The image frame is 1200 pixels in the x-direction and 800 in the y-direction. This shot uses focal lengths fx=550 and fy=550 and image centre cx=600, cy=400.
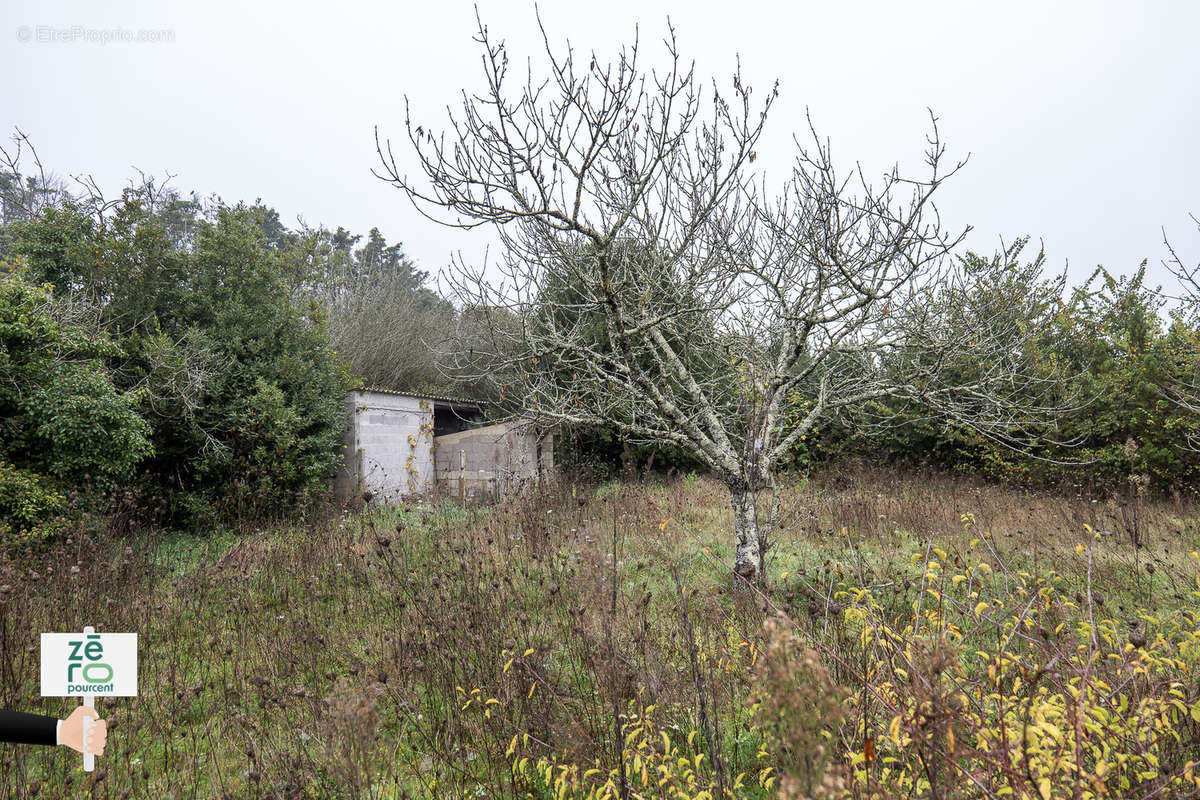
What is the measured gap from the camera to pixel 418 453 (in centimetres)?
1246

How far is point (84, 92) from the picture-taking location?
1168cm

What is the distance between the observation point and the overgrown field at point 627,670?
161 centimetres

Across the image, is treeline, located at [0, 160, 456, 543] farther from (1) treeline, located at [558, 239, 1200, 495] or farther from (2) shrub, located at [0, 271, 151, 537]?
(1) treeline, located at [558, 239, 1200, 495]

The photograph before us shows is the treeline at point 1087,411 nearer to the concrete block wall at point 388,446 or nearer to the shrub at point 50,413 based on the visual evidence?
the concrete block wall at point 388,446

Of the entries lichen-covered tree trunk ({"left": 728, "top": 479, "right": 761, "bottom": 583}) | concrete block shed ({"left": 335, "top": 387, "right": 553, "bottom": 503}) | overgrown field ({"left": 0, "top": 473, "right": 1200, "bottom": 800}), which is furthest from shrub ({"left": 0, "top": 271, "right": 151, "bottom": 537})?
lichen-covered tree trunk ({"left": 728, "top": 479, "right": 761, "bottom": 583})

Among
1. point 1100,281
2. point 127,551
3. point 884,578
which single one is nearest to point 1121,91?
point 1100,281

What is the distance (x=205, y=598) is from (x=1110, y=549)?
9.37 meters

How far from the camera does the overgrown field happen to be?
63.2 inches

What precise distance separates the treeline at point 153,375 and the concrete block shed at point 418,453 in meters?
0.48

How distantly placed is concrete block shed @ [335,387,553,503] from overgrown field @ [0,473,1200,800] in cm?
423

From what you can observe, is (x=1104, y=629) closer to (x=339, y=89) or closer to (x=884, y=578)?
(x=884, y=578)

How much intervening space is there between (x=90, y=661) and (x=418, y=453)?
11.1 metres

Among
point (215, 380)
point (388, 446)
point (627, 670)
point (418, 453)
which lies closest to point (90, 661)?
point (627, 670)

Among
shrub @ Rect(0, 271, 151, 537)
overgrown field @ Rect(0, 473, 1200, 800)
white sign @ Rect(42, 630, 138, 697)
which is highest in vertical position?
shrub @ Rect(0, 271, 151, 537)
